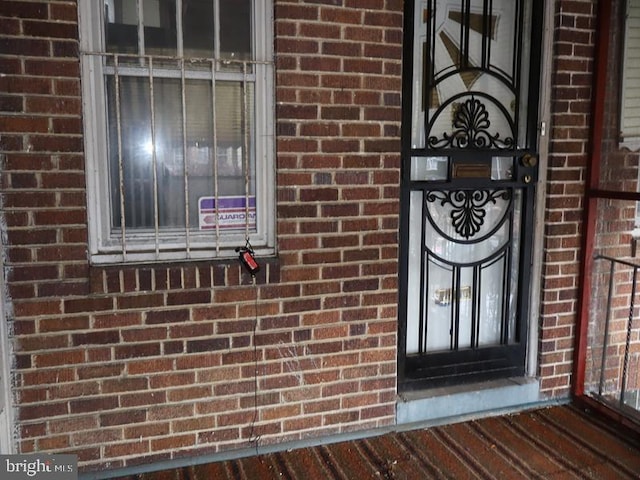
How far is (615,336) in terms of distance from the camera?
330 cm

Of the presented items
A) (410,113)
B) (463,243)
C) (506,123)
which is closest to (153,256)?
(410,113)

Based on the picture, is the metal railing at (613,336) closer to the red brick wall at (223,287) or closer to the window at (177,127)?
the red brick wall at (223,287)

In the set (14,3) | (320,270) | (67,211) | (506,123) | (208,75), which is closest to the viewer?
(14,3)

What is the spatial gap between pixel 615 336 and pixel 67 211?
3.14m

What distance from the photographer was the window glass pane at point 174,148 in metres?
2.52

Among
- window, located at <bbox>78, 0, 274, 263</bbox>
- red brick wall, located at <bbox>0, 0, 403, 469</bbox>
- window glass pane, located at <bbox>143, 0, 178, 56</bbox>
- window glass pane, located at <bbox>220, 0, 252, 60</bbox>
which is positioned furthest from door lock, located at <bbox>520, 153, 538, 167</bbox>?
window glass pane, located at <bbox>143, 0, 178, 56</bbox>

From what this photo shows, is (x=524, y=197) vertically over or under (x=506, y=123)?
under

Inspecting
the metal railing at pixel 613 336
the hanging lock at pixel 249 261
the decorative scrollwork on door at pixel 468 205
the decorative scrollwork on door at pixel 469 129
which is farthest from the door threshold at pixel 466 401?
the decorative scrollwork on door at pixel 469 129

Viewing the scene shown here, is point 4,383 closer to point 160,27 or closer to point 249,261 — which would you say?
point 249,261

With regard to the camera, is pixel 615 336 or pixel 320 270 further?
pixel 615 336

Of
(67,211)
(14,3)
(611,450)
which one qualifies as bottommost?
(611,450)

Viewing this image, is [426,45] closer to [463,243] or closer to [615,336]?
[463,243]

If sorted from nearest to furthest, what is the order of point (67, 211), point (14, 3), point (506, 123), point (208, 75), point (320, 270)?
point (14, 3) < point (67, 211) < point (208, 75) < point (320, 270) < point (506, 123)

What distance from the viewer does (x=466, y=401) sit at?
3102mm
